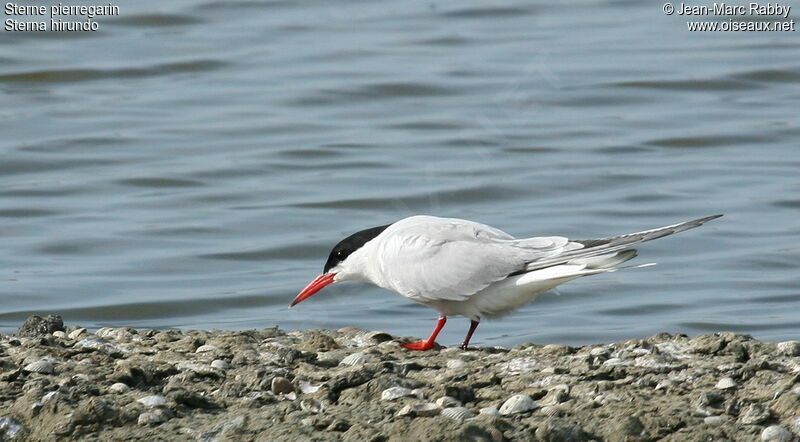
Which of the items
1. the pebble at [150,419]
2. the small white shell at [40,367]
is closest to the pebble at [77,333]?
the small white shell at [40,367]

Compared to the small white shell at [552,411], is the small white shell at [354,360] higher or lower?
higher

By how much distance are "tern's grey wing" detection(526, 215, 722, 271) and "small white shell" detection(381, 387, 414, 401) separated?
4.48 ft

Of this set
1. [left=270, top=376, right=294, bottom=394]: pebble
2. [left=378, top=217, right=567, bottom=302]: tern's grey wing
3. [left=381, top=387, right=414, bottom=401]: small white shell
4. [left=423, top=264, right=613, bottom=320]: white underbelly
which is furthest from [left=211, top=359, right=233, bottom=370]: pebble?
[left=423, top=264, right=613, bottom=320]: white underbelly

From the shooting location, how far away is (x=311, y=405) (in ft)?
15.1

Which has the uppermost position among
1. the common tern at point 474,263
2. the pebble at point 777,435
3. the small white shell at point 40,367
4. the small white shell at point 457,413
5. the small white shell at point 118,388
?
the common tern at point 474,263

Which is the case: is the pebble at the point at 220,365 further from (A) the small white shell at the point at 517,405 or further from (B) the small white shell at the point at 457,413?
(A) the small white shell at the point at 517,405

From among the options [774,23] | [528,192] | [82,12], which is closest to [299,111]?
[528,192]

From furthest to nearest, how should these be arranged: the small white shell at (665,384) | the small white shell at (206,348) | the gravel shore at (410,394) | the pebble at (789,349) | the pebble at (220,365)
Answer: the small white shell at (206,348)
the pebble at (789,349)
the pebble at (220,365)
the small white shell at (665,384)
the gravel shore at (410,394)

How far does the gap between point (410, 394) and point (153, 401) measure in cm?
82

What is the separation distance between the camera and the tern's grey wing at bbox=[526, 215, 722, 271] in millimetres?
5531

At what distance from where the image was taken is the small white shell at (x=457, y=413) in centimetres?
438

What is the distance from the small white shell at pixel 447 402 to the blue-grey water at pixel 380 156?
A: 3.33 metres

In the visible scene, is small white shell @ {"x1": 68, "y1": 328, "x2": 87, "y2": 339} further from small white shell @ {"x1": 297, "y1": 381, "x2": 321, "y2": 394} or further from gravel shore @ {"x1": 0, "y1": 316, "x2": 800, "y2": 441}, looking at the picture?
small white shell @ {"x1": 297, "y1": 381, "x2": 321, "y2": 394}

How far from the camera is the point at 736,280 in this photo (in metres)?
9.08
